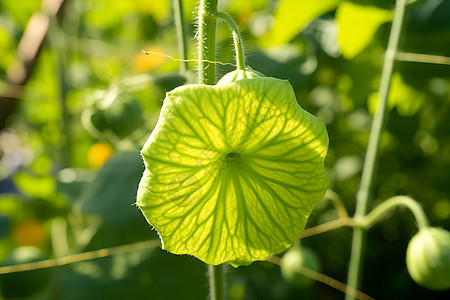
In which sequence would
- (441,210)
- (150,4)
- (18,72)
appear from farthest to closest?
(150,4), (18,72), (441,210)

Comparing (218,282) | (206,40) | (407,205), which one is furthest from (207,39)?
(407,205)

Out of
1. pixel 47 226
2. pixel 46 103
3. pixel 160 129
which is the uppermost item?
pixel 160 129

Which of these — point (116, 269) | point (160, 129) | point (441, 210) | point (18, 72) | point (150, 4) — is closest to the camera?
point (160, 129)

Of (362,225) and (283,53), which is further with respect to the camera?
(283,53)

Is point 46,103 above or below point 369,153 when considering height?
below

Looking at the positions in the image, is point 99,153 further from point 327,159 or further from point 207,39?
point 207,39

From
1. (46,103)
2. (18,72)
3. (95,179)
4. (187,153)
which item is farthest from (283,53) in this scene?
(46,103)

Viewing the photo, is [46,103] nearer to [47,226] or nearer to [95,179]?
[47,226]

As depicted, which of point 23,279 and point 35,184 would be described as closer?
point 23,279

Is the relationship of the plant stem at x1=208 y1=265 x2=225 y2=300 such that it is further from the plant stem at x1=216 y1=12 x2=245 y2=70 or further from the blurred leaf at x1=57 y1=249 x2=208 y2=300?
the blurred leaf at x1=57 y1=249 x2=208 y2=300
